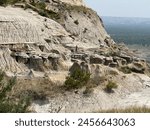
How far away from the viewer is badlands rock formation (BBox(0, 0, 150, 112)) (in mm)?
29781

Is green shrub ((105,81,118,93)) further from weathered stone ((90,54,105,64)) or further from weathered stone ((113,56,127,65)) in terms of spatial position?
weathered stone ((113,56,127,65))

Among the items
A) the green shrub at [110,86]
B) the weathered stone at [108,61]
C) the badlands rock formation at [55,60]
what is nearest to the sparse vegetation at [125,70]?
the badlands rock formation at [55,60]

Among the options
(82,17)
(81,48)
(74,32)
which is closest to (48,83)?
(81,48)

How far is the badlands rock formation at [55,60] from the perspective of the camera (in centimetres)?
2978

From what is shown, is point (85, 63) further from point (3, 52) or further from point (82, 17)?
point (82, 17)

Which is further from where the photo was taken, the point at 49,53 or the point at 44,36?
the point at 44,36

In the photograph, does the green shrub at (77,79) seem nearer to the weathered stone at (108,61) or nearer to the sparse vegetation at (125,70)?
the weathered stone at (108,61)

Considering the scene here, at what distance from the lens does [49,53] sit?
34531mm

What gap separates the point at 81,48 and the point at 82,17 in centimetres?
969

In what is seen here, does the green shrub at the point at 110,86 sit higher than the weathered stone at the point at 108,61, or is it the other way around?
the weathered stone at the point at 108,61

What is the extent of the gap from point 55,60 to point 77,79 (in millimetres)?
3220

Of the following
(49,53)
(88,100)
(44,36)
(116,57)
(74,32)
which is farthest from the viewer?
(74,32)

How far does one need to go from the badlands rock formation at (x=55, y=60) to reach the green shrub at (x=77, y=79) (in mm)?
417

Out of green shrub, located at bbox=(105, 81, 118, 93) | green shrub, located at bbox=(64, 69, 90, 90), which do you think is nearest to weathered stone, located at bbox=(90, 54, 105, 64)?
green shrub, located at bbox=(105, 81, 118, 93)
